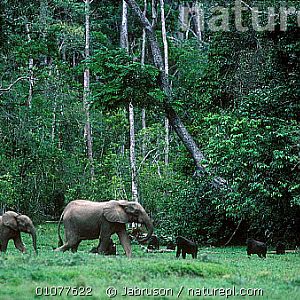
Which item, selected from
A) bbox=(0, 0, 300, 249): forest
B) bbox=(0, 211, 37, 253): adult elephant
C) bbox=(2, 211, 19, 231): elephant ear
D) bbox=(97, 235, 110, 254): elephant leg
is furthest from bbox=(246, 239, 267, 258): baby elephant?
bbox=(2, 211, 19, 231): elephant ear

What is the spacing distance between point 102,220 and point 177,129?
10.2 m

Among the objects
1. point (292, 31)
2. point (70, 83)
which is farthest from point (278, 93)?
point (70, 83)

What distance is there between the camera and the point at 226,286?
1110cm

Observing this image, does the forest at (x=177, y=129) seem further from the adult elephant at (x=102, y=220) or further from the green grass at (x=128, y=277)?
the green grass at (x=128, y=277)

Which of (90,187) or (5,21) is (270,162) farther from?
(90,187)

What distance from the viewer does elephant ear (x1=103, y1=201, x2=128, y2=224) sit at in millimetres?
16781

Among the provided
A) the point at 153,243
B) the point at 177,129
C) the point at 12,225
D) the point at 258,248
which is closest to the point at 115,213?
the point at 12,225

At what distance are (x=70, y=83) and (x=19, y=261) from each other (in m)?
27.3

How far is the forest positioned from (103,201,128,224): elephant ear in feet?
16.0

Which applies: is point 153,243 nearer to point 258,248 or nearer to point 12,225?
point 258,248

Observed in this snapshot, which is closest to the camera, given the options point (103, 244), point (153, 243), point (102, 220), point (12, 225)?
point (103, 244)

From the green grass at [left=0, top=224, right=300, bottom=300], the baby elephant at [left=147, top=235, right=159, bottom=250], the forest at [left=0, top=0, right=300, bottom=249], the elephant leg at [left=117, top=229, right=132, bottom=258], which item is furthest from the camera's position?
the forest at [left=0, top=0, right=300, bottom=249]

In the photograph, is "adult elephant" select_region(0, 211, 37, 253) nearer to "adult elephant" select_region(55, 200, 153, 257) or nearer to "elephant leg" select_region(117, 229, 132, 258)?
"adult elephant" select_region(55, 200, 153, 257)

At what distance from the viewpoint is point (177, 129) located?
26.8m
